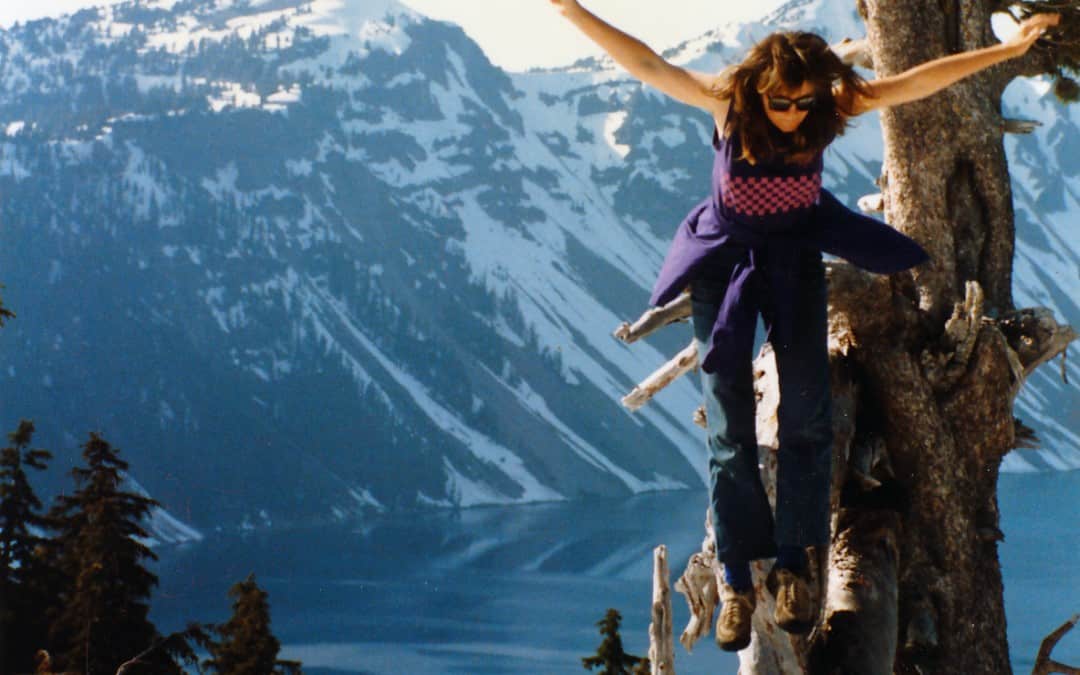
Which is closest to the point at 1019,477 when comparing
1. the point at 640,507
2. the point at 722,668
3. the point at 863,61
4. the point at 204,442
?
the point at 640,507

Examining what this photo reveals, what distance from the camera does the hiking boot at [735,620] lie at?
4.89 metres

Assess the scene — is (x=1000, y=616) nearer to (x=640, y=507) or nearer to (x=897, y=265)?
(x=897, y=265)

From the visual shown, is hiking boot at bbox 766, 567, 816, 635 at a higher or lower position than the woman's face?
lower

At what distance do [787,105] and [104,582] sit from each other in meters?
21.4

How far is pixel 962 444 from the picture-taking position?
6535 mm

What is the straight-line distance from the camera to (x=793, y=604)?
16.1ft

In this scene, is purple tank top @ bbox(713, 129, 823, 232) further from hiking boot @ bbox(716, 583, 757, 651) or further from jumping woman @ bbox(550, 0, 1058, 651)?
hiking boot @ bbox(716, 583, 757, 651)

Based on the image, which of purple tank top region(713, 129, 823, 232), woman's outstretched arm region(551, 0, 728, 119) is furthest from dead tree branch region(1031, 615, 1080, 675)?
woman's outstretched arm region(551, 0, 728, 119)

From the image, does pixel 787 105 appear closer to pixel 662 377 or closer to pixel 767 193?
pixel 767 193

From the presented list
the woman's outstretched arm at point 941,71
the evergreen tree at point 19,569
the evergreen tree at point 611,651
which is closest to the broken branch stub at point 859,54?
the woman's outstretched arm at point 941,71

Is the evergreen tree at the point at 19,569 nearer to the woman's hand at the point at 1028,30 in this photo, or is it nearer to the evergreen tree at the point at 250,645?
the evergreen tree at the point at 250,645

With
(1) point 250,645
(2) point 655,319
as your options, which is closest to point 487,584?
(1) point 250,645

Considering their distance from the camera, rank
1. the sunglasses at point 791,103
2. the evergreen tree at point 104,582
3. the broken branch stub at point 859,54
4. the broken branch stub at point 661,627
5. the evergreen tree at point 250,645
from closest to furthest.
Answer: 1. the sunglasses at point 791,103
2. the broken branch stub at point 661,627
3. the broken branch stub at point 859,54
4. the evergreen tree at point 104,582
5. the evergreen tree at point 250,645

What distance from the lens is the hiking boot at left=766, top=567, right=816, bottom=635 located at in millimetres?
4902
